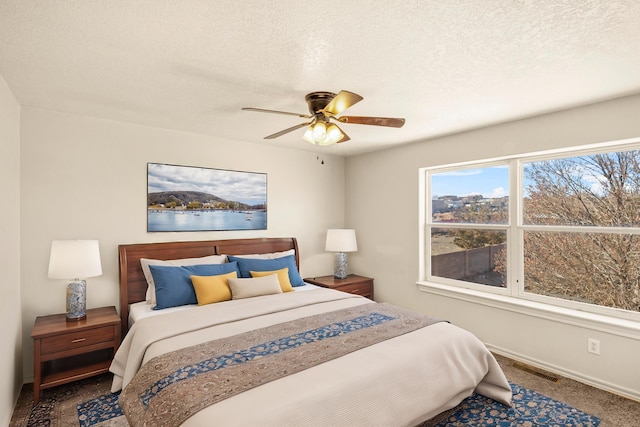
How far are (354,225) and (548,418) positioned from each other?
3.13 metres

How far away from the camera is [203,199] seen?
3.82 meters

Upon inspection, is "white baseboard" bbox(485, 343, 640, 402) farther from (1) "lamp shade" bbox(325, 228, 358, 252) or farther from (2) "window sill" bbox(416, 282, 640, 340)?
(1) "lamp shade" bbox(325, 228, 358, 252)

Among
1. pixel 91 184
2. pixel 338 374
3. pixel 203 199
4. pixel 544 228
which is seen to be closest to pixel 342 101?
pixel 338 374

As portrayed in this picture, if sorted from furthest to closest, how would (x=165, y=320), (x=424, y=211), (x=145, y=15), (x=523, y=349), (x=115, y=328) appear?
1. (x=424, y=211)
2. (x=523, y=349)
3. (x=115, y=328)
4. (x=165, y=320)
5. (x=145, y=15)

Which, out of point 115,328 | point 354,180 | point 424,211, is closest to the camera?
point 115,328

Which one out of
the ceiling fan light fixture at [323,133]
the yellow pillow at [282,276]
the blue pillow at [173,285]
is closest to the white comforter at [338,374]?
the blue pillow at [173,285]

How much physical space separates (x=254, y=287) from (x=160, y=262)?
37.3 inches

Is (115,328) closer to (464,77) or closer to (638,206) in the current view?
(464,77)

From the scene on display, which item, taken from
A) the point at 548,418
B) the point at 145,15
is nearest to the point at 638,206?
the point at 548,418

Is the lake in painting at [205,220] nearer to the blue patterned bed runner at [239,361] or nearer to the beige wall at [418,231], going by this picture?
the beige wall at [418,231]

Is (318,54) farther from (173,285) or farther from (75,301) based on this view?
(75,301)

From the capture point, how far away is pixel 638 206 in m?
2.73

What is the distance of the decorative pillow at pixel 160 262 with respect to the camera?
3.13 metres

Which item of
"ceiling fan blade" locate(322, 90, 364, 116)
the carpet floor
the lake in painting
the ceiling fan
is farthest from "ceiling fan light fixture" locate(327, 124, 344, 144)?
the carpet floor
